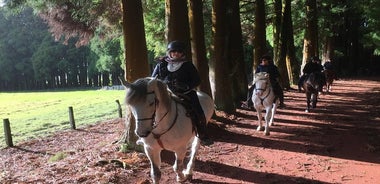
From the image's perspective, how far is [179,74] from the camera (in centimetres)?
771

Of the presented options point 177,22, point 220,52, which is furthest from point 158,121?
point 220,52

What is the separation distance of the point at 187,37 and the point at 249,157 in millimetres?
4017

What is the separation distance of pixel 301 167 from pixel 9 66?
75601 mm

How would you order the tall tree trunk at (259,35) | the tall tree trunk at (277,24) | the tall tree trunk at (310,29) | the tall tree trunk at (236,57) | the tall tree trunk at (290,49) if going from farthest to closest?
1. the tall tree trunk at (310,29)
2. the tall tree trunk at (290,49)
3. the tall tree trunk at (277,24)
4. the tall tree trunk at (259,35)
5. the tall tree trunk at (236,57)

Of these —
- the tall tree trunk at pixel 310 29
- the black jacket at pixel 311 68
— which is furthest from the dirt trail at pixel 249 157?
the tall tree trunk at pixel 310 29

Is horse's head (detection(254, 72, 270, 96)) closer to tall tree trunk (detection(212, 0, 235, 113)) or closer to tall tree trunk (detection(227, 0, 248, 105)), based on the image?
tall tree trunk (detection(212, 0, 235, 113))

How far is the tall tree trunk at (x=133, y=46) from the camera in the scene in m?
10.1

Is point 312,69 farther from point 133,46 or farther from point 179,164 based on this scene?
point 179,164

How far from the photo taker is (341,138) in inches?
471

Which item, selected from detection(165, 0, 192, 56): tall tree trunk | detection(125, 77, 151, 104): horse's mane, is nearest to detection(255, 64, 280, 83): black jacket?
detection(165, 0, 192, 56): tall tree trunk

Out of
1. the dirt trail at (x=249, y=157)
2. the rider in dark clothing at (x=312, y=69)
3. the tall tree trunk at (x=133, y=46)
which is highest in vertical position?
the tall tree trunk at (x=133, y=46)

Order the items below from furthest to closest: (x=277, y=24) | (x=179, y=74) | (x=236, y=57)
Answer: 1. (x=277, y=24)
2. (x=236, y=57)
3. (x=179, y=74)

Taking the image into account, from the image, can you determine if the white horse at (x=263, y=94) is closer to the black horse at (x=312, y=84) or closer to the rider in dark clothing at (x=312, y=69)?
the black horse at (x=312, y=84)

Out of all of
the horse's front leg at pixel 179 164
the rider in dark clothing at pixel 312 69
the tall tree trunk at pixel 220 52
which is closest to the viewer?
the horse's front leg at pixel 179 164
